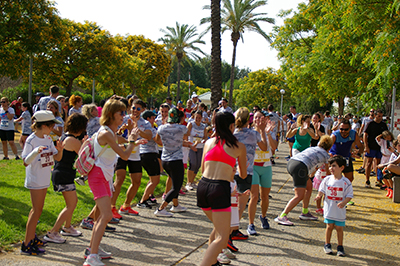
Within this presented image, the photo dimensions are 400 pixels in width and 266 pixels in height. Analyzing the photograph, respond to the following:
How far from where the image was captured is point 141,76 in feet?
145

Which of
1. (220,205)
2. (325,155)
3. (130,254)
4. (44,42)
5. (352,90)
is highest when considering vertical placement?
(44,42)

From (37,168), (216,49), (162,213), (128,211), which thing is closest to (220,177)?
(37,168)

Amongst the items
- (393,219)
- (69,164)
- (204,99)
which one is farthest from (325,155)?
(204,99)

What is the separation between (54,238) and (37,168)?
108 cm

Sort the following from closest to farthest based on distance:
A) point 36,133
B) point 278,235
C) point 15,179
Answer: point 36,133, point 278,235, point 15,179

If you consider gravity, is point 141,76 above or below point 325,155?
above

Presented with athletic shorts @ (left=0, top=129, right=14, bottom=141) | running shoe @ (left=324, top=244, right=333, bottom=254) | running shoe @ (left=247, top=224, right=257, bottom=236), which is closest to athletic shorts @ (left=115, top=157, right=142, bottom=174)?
running shoe @ (left=247, top=224, right=257, bottom=236)

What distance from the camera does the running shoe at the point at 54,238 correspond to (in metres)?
4.97

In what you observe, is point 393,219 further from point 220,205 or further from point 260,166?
point 220,205

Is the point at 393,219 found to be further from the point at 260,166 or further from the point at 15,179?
the point at 15,179

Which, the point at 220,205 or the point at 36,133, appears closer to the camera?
the point at 220,205

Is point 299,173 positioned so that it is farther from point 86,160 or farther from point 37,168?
point 37,168

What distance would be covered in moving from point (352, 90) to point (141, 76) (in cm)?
2979

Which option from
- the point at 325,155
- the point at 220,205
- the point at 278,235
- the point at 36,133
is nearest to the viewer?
the point at 220,205
